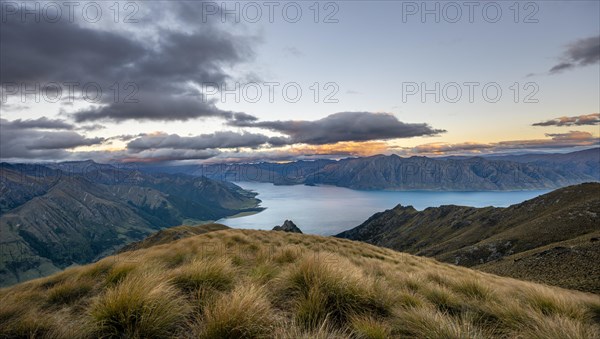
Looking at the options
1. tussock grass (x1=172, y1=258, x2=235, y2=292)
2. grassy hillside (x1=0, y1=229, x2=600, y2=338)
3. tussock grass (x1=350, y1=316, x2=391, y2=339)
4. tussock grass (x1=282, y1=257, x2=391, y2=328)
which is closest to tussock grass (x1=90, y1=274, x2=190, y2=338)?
grassy hillside (x1=0, y1=229, x2=600, y2=338)

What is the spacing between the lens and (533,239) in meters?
67.1

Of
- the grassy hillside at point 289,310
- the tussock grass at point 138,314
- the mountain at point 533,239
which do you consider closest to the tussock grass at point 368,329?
the grassy hillside at point 289,310

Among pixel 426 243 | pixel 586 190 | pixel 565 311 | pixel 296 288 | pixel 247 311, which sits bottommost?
pixel 426 243

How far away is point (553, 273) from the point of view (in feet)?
106

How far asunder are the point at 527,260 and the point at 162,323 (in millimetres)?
55280

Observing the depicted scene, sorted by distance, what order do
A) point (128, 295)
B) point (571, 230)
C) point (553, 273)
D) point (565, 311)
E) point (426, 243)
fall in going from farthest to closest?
point (426, 243)
point (571, 230)
point (553, 273)
point (565, 311)
point (128, 295)

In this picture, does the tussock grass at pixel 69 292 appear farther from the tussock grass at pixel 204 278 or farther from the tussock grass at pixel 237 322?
the tussock grass at pixel 237 322

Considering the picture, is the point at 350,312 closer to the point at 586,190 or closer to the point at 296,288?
the point at 296,288

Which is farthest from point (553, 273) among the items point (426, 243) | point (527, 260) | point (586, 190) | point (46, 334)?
point (426, 243)

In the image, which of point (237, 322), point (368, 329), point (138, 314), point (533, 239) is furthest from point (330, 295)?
point (533, 239)

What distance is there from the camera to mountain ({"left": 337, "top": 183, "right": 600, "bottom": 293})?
3294 centimetres

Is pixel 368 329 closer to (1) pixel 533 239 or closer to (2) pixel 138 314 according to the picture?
(2) pixel 138 314

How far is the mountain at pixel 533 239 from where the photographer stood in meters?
32.9

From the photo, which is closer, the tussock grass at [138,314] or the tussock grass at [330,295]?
the tussock grass at [138,314]
